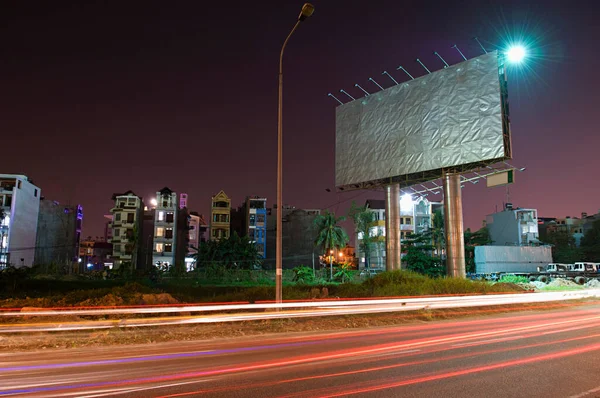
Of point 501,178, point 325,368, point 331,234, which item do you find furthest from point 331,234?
point 325,368

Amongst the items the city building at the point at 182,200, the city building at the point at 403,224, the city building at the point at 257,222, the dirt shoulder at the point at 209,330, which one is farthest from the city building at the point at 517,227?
the dirt shoulder at the point at 209,330

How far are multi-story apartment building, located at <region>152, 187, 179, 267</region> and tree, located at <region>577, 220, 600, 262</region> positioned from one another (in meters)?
68.4

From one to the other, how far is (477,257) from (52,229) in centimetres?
7070

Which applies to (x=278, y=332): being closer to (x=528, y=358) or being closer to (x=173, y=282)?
(x=528, y=358)

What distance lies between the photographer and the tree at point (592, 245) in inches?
2699

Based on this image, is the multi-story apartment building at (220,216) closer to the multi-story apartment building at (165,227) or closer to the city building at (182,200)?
the city building at (182,200)

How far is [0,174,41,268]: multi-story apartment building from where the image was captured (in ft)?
200

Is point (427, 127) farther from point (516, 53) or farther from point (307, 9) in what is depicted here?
point (307, 9)

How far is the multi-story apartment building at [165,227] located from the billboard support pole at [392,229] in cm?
4398

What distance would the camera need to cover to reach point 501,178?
110 ft

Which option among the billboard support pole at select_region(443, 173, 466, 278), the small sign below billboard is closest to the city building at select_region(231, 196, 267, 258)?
the billboard support pole at select_region(443, 173, 466, 278)

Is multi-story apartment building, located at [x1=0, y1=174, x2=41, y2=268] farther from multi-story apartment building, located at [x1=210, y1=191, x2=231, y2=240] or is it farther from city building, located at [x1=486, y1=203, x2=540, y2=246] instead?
city building, located at [x1=486, y1=203, x2=540, y2=246]

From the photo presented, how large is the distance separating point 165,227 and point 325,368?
67.3 metres

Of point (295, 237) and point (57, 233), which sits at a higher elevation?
point (57, 233)
